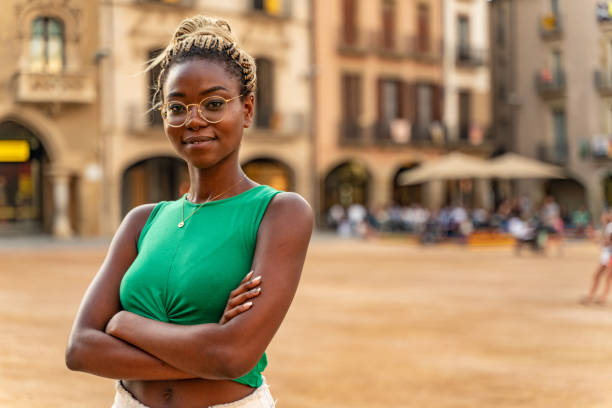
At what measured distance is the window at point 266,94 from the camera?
94.6 feet

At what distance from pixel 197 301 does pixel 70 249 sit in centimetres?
1925

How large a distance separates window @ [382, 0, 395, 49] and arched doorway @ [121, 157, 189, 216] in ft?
33.0

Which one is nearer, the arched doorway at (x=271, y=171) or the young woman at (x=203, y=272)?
the young woman at (x=203, y=272)

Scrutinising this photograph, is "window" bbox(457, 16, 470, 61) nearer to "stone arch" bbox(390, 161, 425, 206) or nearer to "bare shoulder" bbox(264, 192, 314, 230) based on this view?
"stone arch" bbox(390, 161, 425, 206)

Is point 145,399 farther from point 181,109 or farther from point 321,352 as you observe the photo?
point 321,352

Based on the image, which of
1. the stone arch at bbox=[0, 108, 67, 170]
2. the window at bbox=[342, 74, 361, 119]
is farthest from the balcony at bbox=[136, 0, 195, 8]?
Answer: the window at bbox=[342, 74, 361, 119]

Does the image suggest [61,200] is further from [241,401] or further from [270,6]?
[241,401]

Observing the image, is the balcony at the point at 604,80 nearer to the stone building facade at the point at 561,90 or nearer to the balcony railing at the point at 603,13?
the stone building facade at the point at 561,90

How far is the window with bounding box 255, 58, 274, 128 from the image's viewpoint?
28844 millimetres

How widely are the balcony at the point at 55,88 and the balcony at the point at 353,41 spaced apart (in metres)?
10.2

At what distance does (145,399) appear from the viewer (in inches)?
68.8

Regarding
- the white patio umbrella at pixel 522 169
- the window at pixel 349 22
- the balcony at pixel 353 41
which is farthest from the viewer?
the window at pixel 349 22

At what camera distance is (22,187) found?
2747 centimetres

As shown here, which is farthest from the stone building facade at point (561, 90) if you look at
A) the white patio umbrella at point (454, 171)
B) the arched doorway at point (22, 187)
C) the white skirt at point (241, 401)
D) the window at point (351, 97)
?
the arched doorway at point (22, 187)
